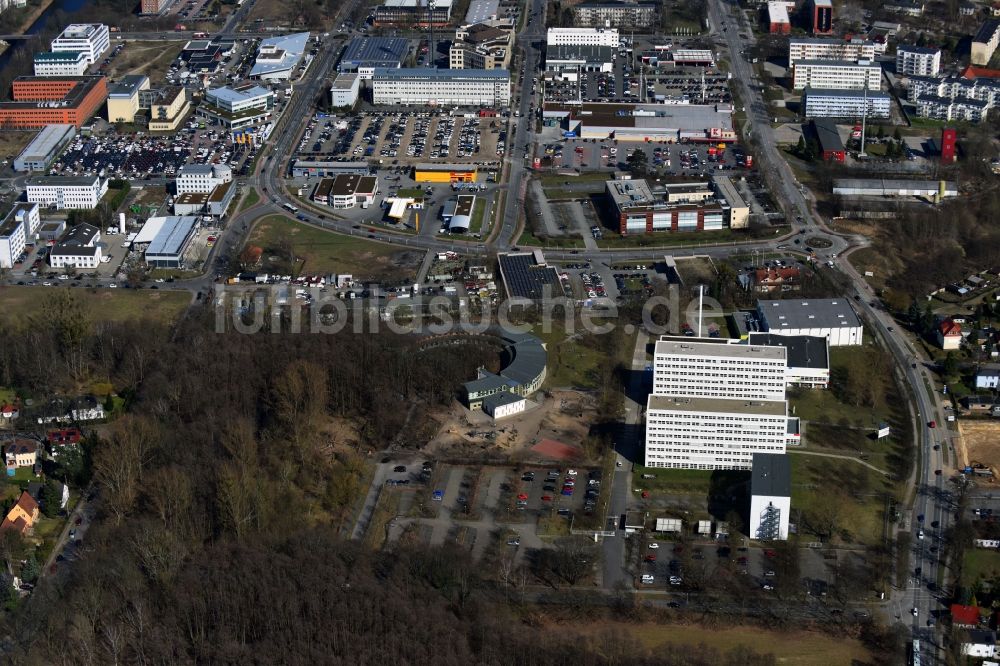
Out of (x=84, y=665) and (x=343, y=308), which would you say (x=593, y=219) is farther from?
(x=84, y=665)

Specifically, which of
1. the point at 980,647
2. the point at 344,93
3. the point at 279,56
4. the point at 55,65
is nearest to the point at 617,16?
the point at 344,93

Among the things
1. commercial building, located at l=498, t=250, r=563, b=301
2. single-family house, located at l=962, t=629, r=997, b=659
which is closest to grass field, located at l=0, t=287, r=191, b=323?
commercial building, located at l=498, t=250, r=563, b=301

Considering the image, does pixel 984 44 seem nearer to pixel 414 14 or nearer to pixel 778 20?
pixel 778 20

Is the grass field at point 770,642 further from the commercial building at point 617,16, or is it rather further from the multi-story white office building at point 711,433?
the commercial building at point 617,16

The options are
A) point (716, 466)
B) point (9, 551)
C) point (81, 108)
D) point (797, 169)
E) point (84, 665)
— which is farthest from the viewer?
point (81, 108)

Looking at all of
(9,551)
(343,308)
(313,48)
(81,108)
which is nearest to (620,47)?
(313,48)

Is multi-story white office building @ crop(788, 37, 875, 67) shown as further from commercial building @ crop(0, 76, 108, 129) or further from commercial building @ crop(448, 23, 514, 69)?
commercial building @ crop(0, 76, 108, 129)
